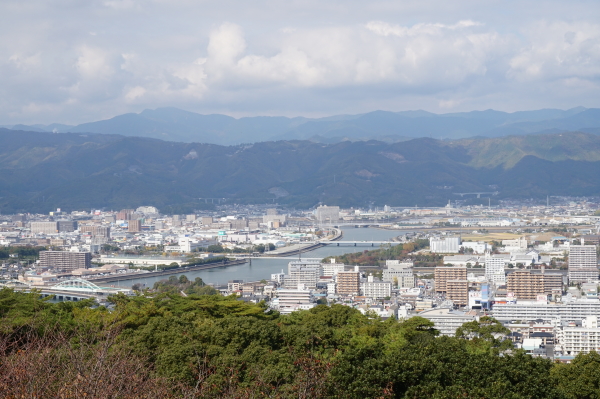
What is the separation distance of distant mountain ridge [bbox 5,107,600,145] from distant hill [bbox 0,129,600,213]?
33398mm

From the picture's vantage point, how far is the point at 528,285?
1489 cm

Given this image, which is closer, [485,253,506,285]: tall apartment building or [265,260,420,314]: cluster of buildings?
[265,260,420,314]: cluster of buildings

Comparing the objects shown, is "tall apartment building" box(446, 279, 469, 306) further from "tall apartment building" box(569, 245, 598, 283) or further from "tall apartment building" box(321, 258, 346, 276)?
"tall apartment building" box(321, 258, 346, 276)

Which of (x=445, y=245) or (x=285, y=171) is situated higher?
(x=285, y=171)

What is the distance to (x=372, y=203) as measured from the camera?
4975 cm

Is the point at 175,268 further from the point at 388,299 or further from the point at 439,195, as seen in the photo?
the point at 439,195

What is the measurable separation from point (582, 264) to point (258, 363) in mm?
14642

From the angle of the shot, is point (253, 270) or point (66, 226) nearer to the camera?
point (253, 270)

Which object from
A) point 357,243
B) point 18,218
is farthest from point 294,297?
point 18,218

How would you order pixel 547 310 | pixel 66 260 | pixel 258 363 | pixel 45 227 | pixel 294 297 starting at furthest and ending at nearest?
pixel 45 227
pixel 66 260
pixel 294 297
pixel 547 310
pixel 258 363

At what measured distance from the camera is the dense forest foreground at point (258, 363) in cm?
383

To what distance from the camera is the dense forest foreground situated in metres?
3.83

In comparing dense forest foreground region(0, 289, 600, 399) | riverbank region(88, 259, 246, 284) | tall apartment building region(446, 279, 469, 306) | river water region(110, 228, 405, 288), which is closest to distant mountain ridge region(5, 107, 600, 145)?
river water region(110, 228, 405, 288)

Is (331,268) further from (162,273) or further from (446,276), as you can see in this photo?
(162,273)
